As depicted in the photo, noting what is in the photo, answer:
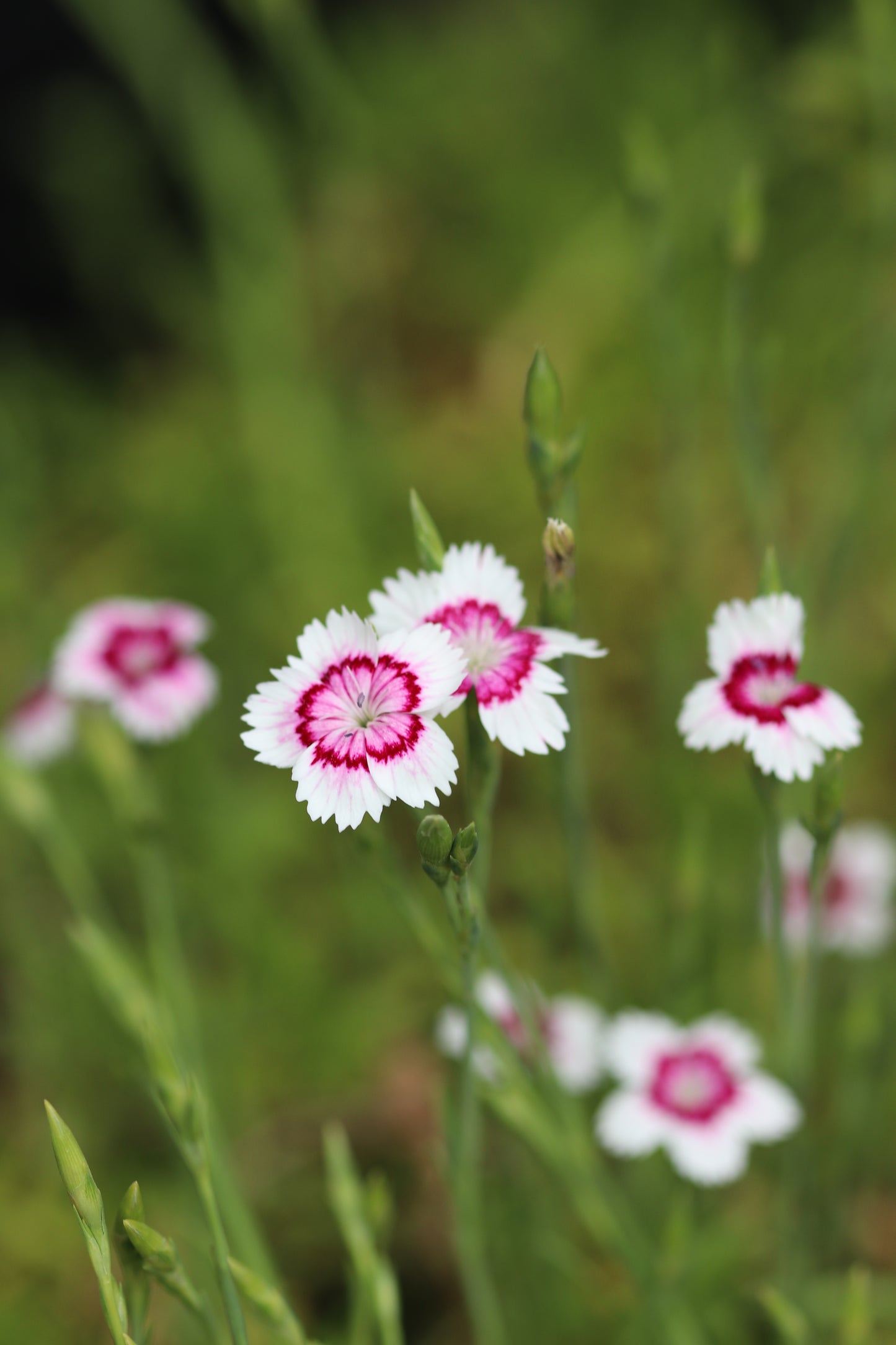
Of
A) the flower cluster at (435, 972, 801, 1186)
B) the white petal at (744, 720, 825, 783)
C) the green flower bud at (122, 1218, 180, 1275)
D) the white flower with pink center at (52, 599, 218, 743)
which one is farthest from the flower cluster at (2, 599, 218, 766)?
the white petal at (744, 720, 825, 783)

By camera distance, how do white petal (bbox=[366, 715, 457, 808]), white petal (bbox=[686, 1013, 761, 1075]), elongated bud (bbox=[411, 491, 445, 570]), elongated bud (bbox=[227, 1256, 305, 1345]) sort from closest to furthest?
white petal (bbox=[366, 715, 457, 808]) < elongated bud (bbox=[227, 1256, 305, 1345]) < elongated bud (bbox=[411, 491, 445, 570]) < white petal (bbox=[686, 1013, 761, 1075])

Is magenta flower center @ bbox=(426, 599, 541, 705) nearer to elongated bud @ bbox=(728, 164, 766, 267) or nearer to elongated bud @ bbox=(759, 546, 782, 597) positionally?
elongated bud @ bbox=(759, 546, 782, 597)

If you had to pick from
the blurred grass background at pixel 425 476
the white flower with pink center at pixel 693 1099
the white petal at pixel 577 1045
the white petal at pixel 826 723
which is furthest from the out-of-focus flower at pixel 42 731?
the white petal at pixel 826 723

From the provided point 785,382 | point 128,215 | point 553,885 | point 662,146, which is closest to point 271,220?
point 128,215

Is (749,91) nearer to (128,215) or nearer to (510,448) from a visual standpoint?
(510,448)

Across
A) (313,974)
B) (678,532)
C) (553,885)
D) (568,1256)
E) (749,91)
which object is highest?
(749,91)

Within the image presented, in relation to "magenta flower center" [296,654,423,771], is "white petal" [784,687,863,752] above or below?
above
